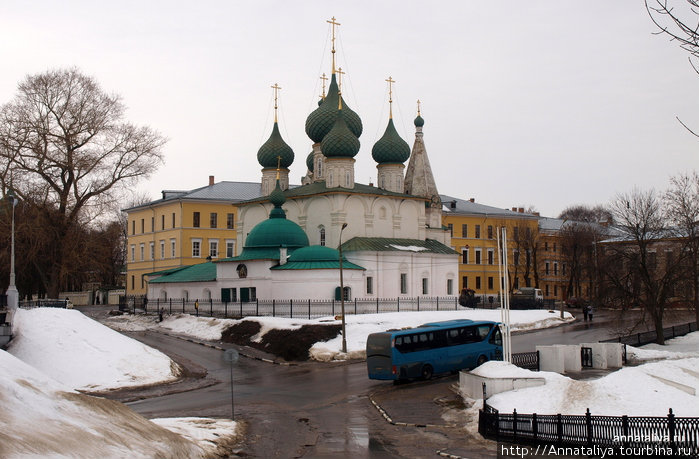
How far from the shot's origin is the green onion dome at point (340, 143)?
171 feet

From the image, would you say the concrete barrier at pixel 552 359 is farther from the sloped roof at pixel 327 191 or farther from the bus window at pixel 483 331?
the sloped roof at pixel 327 191

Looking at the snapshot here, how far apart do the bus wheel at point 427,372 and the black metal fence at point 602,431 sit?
8.64 metres

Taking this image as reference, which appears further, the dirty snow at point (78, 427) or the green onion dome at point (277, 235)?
the green onion dome at point (277, 235)

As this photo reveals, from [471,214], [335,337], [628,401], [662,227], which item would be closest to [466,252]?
[471,214]

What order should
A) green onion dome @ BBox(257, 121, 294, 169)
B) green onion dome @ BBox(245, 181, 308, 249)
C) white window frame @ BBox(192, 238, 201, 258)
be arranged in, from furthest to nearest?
white window frame @ BBox(192, 238, 201, 258)
green onion dome @ BBox(257, 121, 294, 169)
green onion dome @ BBox(245, 181, 308, 249)

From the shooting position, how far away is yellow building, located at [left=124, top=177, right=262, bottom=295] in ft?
225

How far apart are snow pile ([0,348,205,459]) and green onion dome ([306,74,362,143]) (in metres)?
42.4

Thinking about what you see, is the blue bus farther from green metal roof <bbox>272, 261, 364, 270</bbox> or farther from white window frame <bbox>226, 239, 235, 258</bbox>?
white window frame <bbox>226, 239, 235, 258</bbox>

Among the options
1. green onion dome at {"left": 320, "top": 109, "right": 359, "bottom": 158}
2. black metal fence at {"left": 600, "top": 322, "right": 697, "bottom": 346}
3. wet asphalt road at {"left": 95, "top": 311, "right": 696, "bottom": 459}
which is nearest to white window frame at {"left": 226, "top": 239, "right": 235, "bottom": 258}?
green onion dome at {"left": 320, "top": 109, "right": 359, "bottom": 158}

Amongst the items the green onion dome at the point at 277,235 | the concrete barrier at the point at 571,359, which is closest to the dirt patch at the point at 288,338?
the green onion dome at the point at 277,235

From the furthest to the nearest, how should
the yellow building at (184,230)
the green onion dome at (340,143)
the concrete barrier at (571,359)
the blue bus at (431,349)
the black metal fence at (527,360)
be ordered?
the yellow building at (184,230)
the green onion dome at (340,143)
the concrete barrier at (571,359)
the black metal fence at (527,360)
the blue bus at (431,349)

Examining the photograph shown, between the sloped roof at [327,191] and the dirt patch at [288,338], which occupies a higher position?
the sloped roof at [327,191]

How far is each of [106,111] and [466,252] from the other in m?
44.1

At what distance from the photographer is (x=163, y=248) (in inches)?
2768
